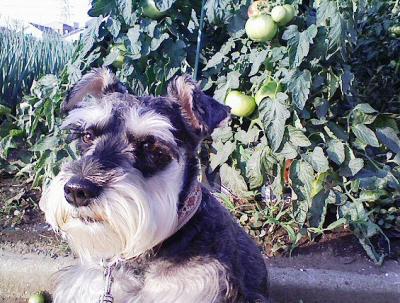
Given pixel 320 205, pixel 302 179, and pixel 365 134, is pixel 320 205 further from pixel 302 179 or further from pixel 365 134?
pixel 365 134

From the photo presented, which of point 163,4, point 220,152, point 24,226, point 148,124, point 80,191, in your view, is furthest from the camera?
point 24,226

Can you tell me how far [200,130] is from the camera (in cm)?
223

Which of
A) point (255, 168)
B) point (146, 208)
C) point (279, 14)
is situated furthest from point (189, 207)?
point (279, 14)

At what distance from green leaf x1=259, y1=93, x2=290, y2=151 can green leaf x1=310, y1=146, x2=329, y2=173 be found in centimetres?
23

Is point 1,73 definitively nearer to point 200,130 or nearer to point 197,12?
point 197,12

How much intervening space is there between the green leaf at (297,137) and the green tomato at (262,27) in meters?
0.53

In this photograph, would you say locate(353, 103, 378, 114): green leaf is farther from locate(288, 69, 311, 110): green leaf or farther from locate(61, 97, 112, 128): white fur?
locate(61, 97, 112, 128): white fur

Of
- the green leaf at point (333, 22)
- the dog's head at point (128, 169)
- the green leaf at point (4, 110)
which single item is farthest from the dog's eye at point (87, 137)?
the green leaf at point (4, 110)

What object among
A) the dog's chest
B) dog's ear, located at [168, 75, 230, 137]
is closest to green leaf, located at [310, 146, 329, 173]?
dog's ear, located at [168, 75, 230, 137]

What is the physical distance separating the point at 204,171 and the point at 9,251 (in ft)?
4.32

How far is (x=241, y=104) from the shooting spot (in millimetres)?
3043

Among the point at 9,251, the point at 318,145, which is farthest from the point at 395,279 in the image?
the point at 9,251

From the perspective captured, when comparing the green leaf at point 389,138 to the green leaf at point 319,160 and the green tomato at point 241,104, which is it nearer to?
the green leaf at point 319,160

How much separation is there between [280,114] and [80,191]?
4.80 ft
